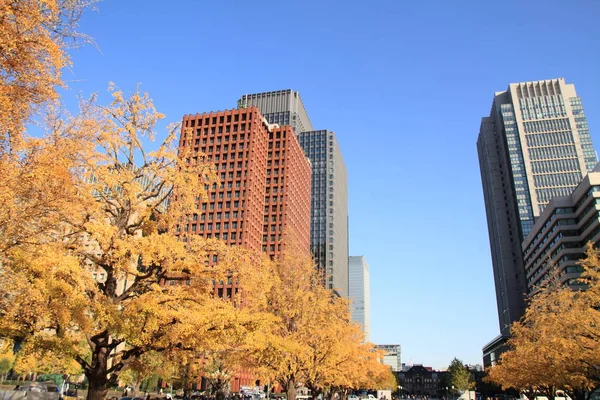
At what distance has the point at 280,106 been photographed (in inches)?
7554

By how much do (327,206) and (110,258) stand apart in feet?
548

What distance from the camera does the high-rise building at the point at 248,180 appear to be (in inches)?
4382

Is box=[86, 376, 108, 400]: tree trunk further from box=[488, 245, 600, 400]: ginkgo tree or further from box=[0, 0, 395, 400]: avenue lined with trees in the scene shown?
box=[488, 245, 600, 400]: ginkgo tree

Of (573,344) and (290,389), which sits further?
(290,389)

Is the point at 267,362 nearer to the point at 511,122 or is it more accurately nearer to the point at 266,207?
the point at 266,207

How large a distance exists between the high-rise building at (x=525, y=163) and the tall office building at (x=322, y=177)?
205ft

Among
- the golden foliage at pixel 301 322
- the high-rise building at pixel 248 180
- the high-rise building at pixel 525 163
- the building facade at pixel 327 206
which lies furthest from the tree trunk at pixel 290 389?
the building facade at pixel 327 206

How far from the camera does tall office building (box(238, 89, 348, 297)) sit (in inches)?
6948

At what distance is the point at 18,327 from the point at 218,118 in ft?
366

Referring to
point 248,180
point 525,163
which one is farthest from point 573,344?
point 525,163

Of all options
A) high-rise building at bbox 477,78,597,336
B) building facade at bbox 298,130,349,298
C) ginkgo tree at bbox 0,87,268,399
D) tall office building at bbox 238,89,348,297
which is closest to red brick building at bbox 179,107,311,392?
building facade at bbox 298,130,349,298

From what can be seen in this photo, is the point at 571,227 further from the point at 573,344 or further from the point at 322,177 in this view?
the point at 322,177

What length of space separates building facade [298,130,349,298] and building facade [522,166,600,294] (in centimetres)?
8204

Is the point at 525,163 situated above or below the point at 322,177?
below
